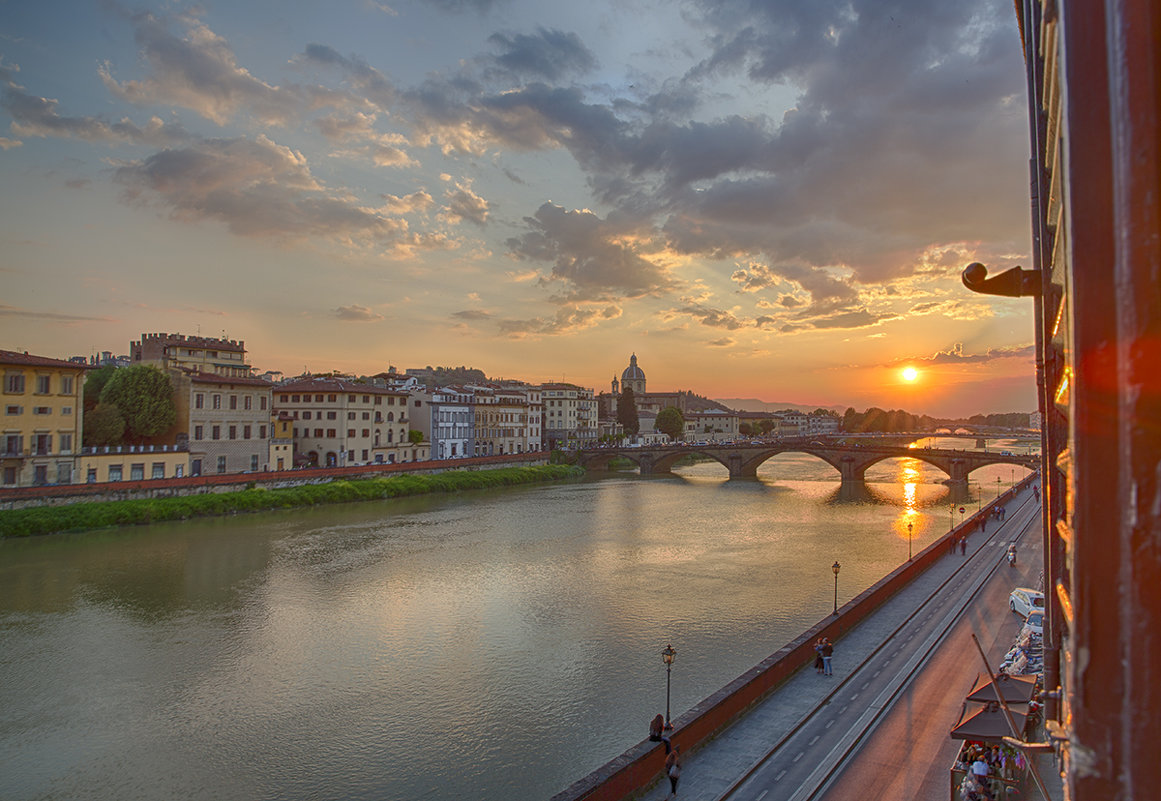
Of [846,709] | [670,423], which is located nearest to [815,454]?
[670,423]

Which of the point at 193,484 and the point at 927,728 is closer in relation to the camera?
the point at 927,728

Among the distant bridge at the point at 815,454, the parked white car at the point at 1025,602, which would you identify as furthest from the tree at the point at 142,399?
the parked white car at the point at 1025,602

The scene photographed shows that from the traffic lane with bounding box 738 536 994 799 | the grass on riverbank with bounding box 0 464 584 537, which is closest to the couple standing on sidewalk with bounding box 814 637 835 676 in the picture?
the traffic lane with bounding box 738 536 994 799

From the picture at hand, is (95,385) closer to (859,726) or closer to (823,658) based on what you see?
(823,658)

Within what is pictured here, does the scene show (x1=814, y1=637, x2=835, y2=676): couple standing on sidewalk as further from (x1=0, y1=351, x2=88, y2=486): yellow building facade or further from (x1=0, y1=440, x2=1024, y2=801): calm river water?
(x1=0, y1=351, x2=88, y2=486): yellow building facade

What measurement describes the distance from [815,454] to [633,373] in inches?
4412

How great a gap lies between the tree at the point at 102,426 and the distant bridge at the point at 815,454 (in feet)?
140

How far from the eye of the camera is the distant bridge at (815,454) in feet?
195

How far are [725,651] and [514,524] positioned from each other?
21.0 meters

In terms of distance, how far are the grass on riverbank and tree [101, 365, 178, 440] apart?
623 cm

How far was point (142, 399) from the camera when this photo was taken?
4119 centimetres

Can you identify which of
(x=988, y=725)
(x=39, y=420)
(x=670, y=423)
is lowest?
(x=988, y=725)

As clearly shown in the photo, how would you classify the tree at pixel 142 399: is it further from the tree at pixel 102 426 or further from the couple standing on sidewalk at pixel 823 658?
the couple standing on sidewalk at pixel 823 658

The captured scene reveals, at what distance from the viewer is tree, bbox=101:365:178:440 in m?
41.2
